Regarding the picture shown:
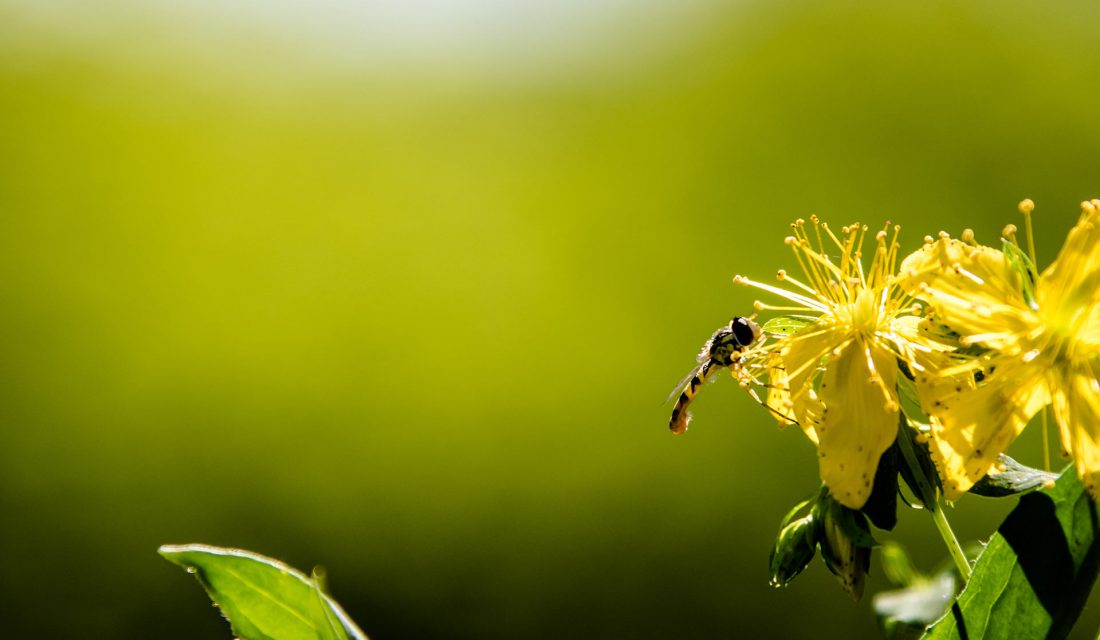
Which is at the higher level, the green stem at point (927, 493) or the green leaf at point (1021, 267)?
the green leaf at point (1021, 267)

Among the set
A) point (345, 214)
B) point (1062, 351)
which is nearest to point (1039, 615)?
point (1062, 351)

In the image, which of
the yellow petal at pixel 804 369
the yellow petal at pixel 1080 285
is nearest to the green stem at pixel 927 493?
the yellow petal at pixel 804 369

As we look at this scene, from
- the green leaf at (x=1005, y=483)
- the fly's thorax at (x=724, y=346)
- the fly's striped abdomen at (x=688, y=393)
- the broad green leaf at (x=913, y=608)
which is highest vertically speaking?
the fly's thorax at (x=724, y=346)

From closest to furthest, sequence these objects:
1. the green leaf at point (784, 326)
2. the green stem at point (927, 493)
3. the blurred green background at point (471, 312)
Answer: the green stem at point (927, 493) → the green leaf at point (784, 326) → the blurred green background at point (471, 312)

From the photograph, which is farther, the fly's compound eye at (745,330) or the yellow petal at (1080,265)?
the fly's compound eye at (745,330)

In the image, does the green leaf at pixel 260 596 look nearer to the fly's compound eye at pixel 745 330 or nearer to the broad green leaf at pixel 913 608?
the fly's compound eye at pixel 745 330

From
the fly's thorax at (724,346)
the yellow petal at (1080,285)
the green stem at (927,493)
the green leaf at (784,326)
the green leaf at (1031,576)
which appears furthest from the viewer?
the fly's thorax at (724,346)

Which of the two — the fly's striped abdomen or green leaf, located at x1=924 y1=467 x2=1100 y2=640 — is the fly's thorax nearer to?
the fly's striped abdomen

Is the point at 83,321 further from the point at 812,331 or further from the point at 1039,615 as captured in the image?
the point at 1039,615
